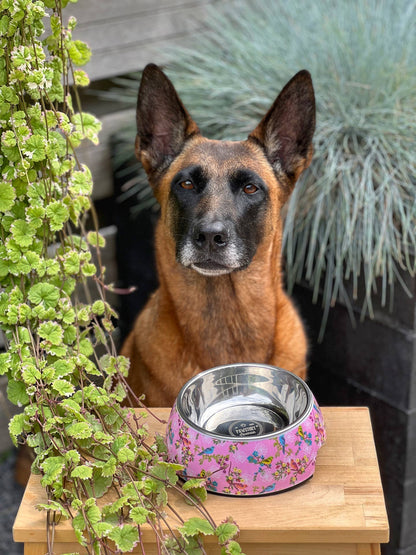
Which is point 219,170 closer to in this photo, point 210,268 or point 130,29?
point 210,268

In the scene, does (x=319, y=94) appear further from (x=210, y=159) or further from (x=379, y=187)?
(x=210, y=159)

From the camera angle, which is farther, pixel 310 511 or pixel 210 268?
pixel 210 268

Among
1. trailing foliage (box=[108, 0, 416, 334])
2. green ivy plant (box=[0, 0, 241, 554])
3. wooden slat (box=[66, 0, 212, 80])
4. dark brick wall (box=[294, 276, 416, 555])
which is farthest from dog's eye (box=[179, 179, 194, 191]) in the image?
wooden slat (box=[66, 0, 212, 80])

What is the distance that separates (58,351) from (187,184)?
0.68 m

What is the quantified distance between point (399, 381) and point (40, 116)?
139 centimetres

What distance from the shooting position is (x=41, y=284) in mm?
1297

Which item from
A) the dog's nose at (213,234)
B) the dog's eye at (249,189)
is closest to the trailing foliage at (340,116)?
the dog's eye at (249,189)

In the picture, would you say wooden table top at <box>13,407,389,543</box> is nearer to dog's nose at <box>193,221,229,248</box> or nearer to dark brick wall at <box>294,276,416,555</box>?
dog's nose at <box>193,221,229,248</box>

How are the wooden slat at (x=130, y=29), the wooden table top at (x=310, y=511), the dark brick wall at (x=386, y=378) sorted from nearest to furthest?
the wooden table top at (x=310, y=511), the dark brick wall at (x=386, y=378), the wooden slat at (x=130, y=29)

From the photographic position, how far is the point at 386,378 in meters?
2.27

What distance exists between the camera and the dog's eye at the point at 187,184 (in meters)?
1.81

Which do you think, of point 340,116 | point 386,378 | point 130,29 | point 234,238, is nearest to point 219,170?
point 234,238

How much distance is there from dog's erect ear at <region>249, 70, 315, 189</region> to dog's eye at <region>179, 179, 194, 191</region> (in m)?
0.21

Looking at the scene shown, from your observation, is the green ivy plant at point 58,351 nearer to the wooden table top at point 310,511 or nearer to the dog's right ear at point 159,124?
the wooden table top at point 310,511
